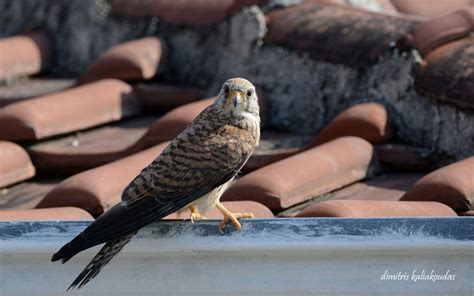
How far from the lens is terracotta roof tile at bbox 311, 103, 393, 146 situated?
5480 millimetres

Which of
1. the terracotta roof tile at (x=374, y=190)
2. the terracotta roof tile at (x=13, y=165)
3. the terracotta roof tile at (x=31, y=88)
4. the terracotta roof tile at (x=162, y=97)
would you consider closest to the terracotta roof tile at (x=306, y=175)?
the terracotta roof tile at (x=374, y=190)

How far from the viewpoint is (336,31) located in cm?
610

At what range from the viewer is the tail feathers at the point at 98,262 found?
11.6ft

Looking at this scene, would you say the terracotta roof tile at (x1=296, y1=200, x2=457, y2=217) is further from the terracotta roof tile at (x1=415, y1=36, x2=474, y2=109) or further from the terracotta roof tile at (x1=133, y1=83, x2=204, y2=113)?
the terracotta roof tile at (x1=133, y1=83, x2=204, y2=113)

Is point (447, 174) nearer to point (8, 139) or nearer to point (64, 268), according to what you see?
point (64, 268)

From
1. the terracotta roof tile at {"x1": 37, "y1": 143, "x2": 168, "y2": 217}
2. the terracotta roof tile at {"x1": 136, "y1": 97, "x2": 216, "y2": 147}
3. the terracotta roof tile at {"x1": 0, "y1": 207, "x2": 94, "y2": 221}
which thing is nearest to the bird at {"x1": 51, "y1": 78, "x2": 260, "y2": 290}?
the terracotta roof tile at {"x1": 0, "y1": 207, "x2": 94, "y2": 221}

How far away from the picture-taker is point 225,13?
264 inches

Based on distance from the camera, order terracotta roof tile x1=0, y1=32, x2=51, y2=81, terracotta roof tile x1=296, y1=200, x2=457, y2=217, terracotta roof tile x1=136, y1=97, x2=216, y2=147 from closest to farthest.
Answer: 1. terracotta roof tile x1=296, y1=200, x2=457, y2=217
2. terracotta roof tile x1=136, y1=97, x2=216, y2=147
3. terracotta roof tile x1=0, y1=32, x2=51, y2=81

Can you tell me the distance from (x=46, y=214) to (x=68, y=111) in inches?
68.8

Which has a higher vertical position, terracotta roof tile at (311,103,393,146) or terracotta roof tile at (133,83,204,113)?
terracotta roof tile at (311,103,393,146)

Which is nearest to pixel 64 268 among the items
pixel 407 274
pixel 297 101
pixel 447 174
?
pixel 407 274

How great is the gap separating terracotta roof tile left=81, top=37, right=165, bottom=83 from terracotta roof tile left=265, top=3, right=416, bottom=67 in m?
0.76

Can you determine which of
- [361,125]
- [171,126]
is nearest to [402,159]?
[361,125]

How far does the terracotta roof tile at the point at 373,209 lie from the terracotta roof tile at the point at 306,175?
41cm
